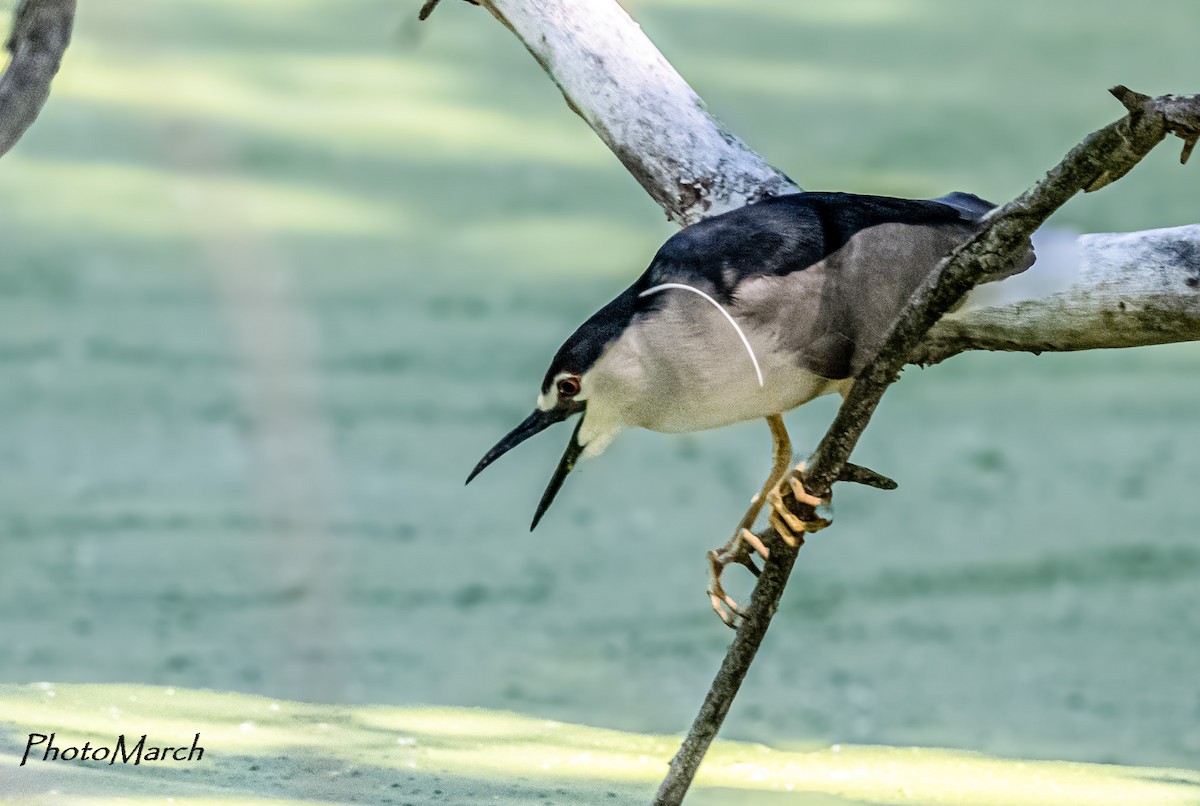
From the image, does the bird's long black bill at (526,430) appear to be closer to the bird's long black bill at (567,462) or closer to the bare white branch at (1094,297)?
the bird's long black bill at (567,462)

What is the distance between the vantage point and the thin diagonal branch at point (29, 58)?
855 millimetres

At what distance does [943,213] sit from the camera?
2.28 feet

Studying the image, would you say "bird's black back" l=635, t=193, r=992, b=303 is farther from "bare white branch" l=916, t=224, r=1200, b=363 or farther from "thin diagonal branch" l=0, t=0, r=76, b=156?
"thin diagonal branch" l=0, t=0, r=76, b=156

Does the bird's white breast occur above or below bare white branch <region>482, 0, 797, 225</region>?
below

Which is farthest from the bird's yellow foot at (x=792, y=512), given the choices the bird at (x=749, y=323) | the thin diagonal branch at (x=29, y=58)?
the thin diagonal branch at (x=29, y=58)

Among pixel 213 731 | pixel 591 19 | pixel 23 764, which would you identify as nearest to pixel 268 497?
pixel 591 19

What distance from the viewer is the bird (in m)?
0.64

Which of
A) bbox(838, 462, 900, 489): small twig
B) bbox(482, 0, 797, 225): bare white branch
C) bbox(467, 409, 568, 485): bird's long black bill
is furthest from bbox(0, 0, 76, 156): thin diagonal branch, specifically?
bbox(838, 462, 900, 489): small twig

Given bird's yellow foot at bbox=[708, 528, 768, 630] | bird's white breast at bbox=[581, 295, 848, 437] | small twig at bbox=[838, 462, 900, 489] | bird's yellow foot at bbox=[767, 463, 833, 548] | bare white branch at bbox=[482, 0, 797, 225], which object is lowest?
bird's yellow foot at bbox=[708, 528, 768, 630]

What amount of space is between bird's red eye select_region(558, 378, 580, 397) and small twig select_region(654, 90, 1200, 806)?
108 mm

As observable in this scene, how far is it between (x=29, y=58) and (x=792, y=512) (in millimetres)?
506

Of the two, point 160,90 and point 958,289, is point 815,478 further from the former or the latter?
point 160,90

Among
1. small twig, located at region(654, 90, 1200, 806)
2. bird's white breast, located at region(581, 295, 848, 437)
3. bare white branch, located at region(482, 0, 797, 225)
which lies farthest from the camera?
bare white branch, located at region(482, 0, 797, 225)

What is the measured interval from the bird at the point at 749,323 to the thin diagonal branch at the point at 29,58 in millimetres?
386
